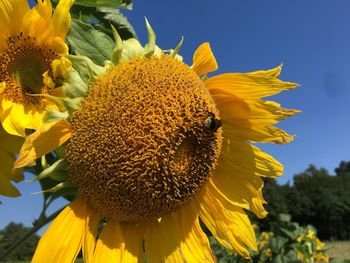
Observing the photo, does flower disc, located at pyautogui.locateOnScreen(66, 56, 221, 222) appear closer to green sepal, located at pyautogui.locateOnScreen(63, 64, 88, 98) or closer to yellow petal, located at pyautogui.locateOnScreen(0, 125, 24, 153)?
green sepal, located at pyautogui.locateOnScreen(63, 64, 88, 98)

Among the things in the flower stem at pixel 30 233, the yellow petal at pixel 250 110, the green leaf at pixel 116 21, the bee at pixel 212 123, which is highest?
the green leaf at pixel 116 21

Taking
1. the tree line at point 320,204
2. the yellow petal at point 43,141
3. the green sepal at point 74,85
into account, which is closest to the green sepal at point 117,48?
the green sepal at point 74,85

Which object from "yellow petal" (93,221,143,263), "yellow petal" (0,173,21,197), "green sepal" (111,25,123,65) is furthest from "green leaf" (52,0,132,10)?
"yellow petal" (93,221,143,263)

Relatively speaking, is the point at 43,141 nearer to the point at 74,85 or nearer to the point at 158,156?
the point at 74,85

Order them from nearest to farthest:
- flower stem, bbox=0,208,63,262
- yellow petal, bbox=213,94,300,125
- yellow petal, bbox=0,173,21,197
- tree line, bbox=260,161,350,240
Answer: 1. yellow petal, bbox=0,173,21,197
2. flower stem, bbox=0,208,63,262
3. yellow petal, bbox=213,94,300,125
4. tree line, bbox=260,161,350,240

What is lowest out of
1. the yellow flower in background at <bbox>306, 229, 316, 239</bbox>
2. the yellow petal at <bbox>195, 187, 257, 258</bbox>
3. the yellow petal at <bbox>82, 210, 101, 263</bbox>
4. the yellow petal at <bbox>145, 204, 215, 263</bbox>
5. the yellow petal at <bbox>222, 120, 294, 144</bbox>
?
the yellow petal at <bbox>82, 210, 101, 263</bbox>

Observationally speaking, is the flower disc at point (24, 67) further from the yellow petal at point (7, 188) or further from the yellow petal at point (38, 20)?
the yellow petal at point (7, 188)

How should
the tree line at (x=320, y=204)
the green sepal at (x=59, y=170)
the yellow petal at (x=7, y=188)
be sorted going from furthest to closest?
the tree line at (x=320, y=204) < the yellow petal at (x=7, y=188) < the green sepal at (x=59, y=170)

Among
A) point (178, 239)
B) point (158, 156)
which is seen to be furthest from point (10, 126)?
point (178, 239)

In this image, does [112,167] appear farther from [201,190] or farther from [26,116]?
[201,190]
